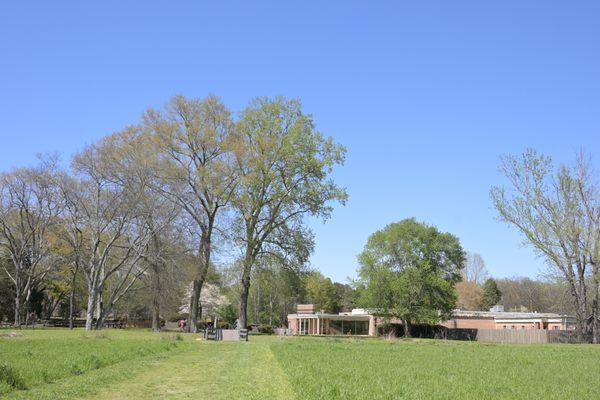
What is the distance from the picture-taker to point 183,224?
163 ft

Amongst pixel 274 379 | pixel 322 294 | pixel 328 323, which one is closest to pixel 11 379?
pixel 274 379

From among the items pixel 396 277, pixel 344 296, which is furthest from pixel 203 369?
pixel 344 296

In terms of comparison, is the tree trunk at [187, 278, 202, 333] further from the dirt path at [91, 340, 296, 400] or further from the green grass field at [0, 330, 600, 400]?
the dirt path at [91, 340, 296, 400]

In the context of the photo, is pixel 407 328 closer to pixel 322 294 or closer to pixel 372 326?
pixel 372 326

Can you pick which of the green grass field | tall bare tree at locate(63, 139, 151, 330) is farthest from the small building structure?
the green grass field

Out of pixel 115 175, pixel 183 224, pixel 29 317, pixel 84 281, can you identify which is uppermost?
pixel 115 175

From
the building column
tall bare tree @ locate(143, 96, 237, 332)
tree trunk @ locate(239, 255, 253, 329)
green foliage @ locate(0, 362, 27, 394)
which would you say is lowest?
the building column

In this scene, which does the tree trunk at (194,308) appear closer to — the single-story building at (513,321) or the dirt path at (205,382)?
the dirt path at (205,382)

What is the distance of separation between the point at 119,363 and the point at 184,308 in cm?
7474

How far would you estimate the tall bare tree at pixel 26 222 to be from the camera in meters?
53.8

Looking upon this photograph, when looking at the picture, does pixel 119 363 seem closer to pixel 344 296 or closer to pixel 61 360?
pixel 61 360

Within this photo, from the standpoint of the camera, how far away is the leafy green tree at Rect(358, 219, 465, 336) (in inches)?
2670

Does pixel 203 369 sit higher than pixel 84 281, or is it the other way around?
pixel 84 281

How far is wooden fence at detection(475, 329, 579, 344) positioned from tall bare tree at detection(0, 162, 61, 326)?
157 feet
